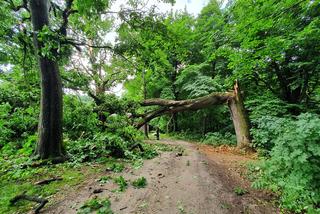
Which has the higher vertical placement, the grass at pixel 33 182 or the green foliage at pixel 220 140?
the green foliage at pixel 220 140

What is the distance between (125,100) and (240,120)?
5512 millimetres

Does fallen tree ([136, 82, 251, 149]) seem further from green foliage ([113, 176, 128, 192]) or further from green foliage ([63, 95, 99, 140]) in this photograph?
green foliage ([113, 176, 128, 192])

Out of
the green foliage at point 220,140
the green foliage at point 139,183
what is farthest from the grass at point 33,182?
the green foliage at point 220,140

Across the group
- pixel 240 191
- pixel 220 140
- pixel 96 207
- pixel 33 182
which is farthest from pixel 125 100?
pixel 240 191

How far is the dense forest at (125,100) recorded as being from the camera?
2.99 meters

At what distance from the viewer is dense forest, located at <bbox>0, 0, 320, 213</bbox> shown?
9.82 ft

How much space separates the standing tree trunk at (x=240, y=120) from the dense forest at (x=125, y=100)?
0.05 meters

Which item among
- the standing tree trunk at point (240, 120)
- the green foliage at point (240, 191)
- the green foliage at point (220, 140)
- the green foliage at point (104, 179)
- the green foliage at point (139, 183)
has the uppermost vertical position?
the standing tree trunk at point (240, 120)

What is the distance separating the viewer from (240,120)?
8047 millimetres

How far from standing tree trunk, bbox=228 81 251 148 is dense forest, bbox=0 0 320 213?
1.8 inches

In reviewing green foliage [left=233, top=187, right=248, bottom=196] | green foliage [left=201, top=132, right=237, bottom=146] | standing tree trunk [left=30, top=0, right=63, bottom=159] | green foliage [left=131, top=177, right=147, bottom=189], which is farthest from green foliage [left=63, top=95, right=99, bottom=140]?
green foliage [left=201, top=132, right=237, bottom=146]

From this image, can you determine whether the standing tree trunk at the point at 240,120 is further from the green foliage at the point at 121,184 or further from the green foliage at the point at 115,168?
the green foliage at the point at 121,184

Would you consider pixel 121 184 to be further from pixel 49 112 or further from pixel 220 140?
pixel 220 140

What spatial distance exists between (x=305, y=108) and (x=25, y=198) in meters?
9.82
